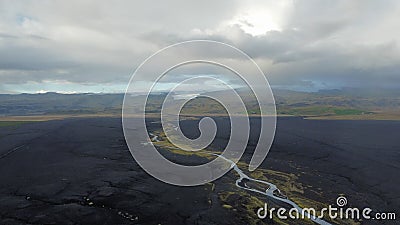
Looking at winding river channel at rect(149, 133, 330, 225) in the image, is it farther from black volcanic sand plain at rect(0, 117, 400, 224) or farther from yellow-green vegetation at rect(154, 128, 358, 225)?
black volcanic sand plain at rect(0, 117, 400, 224)

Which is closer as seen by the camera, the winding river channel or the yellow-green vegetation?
the yellow-green vegetation

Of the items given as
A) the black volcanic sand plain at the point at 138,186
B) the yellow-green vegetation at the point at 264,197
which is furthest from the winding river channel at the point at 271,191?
the black volcanic sand plain at the point at 138,186

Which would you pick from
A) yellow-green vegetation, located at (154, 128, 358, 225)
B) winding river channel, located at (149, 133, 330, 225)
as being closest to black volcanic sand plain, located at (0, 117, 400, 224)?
Result: yellow-green vegetation, located at (154, 128, 358, 225)

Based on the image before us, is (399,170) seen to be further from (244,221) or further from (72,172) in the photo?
(72,172)

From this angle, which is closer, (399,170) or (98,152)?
(399,170)

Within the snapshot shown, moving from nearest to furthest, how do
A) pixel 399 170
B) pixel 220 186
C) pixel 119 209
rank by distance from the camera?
pixel 119 209
pixel 220 186
pixel 399 170

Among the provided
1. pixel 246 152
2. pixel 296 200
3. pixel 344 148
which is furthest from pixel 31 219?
pixel 344 148

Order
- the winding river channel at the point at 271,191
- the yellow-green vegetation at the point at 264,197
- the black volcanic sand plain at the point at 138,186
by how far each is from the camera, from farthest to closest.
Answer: the winding river channel at the point at 271,191 → the yellow-green vegetation at the point at 264,197 → the black volcanic sand plain at the point at 138,186

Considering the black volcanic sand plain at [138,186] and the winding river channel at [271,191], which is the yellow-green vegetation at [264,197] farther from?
the winding river channel at [271,191]
